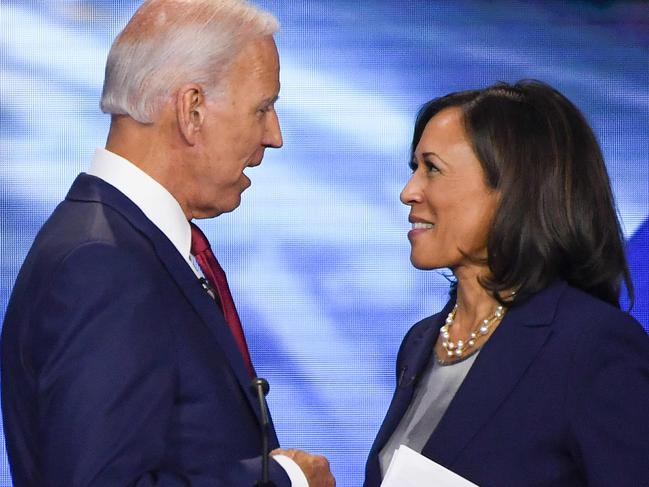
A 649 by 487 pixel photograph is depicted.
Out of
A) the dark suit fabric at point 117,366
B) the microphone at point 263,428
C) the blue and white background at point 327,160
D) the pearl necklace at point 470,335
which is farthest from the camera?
the blue and white background at point 327,160

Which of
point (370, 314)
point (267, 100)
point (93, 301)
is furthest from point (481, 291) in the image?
point (370, 314)

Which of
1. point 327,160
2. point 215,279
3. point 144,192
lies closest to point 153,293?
point 144,192

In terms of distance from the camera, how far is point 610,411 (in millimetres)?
2035

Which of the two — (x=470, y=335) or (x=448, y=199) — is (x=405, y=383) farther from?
(x=448, y=199)

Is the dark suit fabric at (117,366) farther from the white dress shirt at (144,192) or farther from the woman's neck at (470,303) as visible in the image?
the woman's neck at (470,303)

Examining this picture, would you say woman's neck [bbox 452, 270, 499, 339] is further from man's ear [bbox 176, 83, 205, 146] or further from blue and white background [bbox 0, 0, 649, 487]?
blue and white background [bbox 0, 0, 649, 487]

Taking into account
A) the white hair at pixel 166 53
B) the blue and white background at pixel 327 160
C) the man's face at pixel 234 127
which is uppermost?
the white hair at pixel 166 53

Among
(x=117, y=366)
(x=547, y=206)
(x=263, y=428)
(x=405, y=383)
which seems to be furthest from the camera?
(x=405, y=383)

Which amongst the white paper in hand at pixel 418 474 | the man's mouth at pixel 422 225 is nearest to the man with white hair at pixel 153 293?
the white paper in hand at pixel 418 474

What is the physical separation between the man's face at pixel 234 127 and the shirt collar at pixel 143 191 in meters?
0.07

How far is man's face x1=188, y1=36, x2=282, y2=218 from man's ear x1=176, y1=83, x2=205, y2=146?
0.01m

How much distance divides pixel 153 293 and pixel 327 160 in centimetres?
209

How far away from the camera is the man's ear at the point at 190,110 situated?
6.66 ft

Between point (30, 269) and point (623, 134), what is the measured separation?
2.57m
